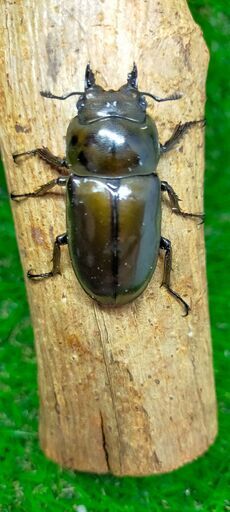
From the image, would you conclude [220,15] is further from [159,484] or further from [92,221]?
[159,484]

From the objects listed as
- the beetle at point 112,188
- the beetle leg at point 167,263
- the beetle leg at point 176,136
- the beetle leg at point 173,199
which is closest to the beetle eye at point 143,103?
the beetle at point 112,188

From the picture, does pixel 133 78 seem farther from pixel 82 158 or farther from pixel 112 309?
pixel 112 309

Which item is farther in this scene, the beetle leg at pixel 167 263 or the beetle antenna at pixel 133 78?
the beetle leg at pixel 167 263

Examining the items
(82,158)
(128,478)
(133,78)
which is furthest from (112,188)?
(128,478)

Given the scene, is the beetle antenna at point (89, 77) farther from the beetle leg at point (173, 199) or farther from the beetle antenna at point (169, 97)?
the beetle leg at point (173, 199)

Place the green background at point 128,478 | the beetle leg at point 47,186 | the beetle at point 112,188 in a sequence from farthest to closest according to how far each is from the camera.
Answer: the green background at point 128,478 → the beetle leg at point 47,186 → the beetle at point 112,188

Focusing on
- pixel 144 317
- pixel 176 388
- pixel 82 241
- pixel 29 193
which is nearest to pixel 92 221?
pixel 82 241

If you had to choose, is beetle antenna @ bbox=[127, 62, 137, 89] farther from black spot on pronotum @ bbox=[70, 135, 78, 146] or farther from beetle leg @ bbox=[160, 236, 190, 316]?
beetle leg @ bbox=[160, 236, 190, 316]
